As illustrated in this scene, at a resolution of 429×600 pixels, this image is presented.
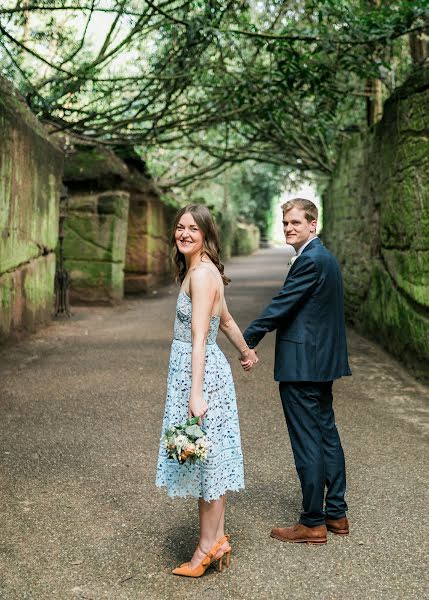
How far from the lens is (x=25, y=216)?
30.3 feet

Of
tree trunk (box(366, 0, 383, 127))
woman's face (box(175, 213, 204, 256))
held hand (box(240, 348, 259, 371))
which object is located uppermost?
tree trunk (box(366, 0, 383, 127))

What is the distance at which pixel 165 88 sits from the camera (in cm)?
1140

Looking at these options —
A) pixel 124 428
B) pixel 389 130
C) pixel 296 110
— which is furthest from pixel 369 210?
pixel 124 428

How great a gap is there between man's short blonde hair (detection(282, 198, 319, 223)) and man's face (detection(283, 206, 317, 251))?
0.5 inches

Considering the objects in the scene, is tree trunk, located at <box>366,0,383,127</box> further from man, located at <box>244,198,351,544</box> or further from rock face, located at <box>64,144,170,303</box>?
man, located at <box>244,198,351,544</box>

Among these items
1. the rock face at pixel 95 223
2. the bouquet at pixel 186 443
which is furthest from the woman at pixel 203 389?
the rock face at pixel 95 223

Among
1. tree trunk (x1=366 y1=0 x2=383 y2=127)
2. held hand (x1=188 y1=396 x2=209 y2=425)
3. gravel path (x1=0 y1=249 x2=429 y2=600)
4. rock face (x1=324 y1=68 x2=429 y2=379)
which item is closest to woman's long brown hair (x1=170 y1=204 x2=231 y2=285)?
held hand (x1=188 y1=396 x2=209 y2=425)

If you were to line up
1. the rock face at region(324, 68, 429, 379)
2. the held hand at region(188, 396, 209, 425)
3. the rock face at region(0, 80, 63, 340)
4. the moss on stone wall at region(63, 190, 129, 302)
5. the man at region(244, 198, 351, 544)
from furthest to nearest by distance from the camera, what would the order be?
1. the moss on stone wall at region(63, 190, 129, 302)
2. the rock face at region(0, 80, 63, 340)
3. the rock face at region(324, 68, 429, 379)
4. the man at region(244, 198, 351, 544)
5. the held hand at region(188, 396, 209, 425)

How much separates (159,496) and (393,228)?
195 inches

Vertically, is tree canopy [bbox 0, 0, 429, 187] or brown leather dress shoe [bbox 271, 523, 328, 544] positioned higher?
tree canopy [bbox 0, 0, 429, 187]

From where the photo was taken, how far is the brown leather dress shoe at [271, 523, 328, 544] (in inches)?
145

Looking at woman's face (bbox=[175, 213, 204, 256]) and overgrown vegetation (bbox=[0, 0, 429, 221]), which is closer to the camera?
woman's face (bbox=[175, 213, 204, 256])

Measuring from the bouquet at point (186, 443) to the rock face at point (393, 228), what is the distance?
429 centimetres

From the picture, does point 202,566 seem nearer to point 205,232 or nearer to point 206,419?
point 206,419
